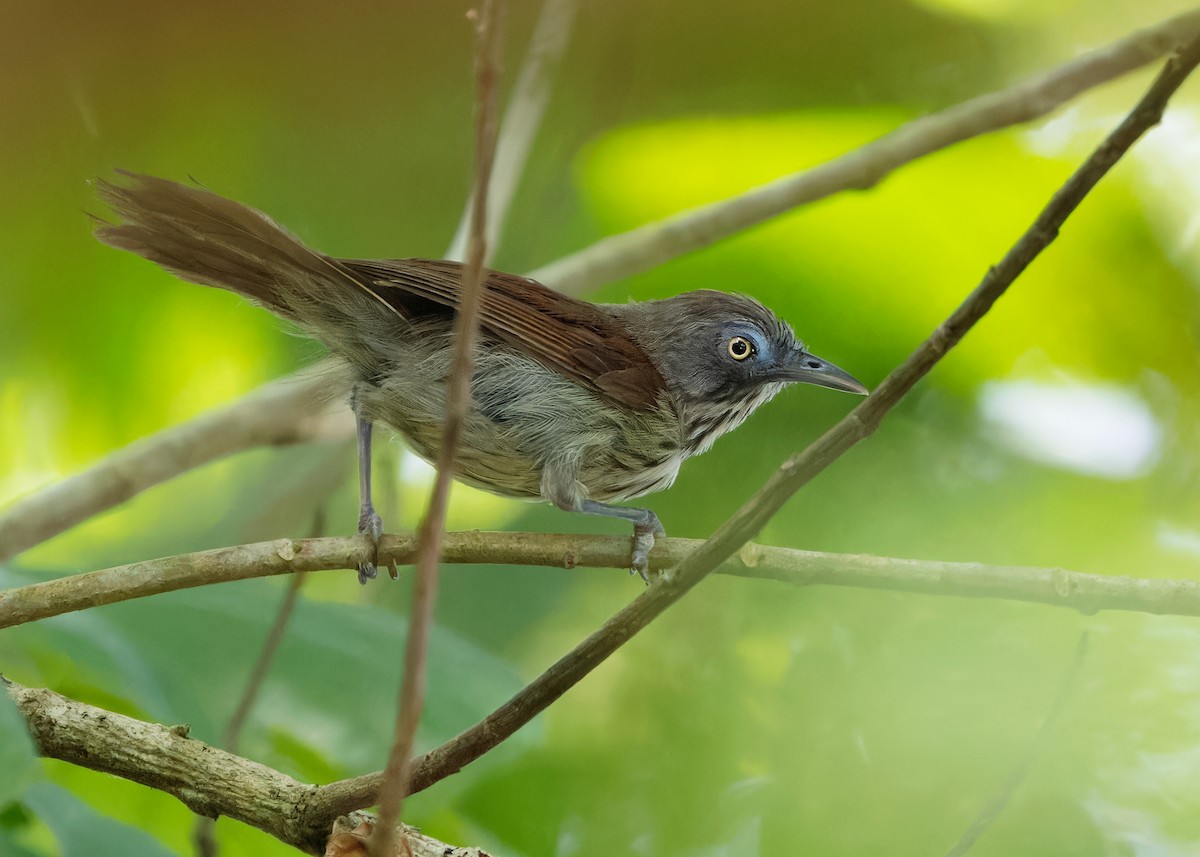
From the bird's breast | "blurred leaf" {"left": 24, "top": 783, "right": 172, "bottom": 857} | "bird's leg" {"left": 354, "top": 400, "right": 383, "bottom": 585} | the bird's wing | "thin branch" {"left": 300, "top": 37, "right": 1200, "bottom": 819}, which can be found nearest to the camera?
"thin branch" {"left": 300, "top": 37, "right": 1200, "bottom": 819}

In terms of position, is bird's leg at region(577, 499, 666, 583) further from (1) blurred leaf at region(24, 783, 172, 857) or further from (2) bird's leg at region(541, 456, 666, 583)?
(1) blurred leaf at region(24, 783, 172, 857)

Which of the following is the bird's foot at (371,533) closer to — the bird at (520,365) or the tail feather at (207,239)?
the bird at (520,365)

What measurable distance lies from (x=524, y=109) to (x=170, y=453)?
114 cm

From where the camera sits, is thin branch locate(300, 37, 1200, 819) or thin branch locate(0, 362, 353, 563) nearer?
thin branch locate(300, 37, 1200, 819)

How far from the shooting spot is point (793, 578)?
1.51 meters

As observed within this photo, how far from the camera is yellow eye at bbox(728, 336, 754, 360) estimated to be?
82.9 inches

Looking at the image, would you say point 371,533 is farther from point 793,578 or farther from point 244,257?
point 793,578

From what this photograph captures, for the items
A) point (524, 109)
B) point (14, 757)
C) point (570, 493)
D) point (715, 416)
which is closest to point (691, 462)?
point (715, 416)

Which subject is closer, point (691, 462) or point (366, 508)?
point (366, 508)

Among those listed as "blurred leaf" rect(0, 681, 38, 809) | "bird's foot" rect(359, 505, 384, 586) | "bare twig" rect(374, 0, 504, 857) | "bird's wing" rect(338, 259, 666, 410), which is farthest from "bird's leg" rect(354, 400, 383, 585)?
"bare twig" rect(374, 0, 504, 857)

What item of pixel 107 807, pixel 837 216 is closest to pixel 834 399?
pixel 837 216

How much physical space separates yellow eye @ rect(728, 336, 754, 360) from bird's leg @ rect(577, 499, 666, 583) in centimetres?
40

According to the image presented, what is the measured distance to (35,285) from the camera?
2.63 meters

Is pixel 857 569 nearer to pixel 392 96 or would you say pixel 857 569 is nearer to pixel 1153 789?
pixel 1153 789
